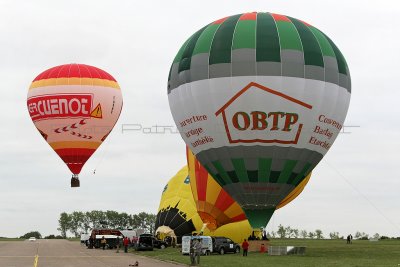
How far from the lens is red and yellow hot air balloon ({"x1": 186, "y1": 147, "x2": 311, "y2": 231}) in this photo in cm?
5297

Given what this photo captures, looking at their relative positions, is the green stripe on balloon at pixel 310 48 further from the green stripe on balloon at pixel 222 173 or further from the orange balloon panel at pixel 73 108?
the orange balloon panel at pixel 73 108

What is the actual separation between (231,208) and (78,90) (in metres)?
16.8

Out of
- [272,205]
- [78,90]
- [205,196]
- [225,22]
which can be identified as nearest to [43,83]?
[78,90]

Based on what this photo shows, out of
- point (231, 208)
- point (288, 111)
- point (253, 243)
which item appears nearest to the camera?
point (288, 111)

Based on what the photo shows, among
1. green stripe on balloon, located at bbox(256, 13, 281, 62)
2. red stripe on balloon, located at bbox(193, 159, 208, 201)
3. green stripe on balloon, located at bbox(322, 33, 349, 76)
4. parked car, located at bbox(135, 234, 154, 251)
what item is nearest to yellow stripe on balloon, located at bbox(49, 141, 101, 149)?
parked car, located at bbox(135, 234, 154, 251)

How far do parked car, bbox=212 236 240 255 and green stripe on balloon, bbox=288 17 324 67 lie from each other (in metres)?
14.4

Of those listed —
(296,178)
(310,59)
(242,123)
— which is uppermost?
(310,59)

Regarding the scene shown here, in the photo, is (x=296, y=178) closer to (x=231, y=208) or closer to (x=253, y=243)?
(x=253, y=243)

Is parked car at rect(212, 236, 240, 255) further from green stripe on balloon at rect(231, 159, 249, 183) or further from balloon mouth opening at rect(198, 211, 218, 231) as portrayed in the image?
green stripe on balloon at rect(231, 159, 249, 183)

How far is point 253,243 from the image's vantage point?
45.6 m

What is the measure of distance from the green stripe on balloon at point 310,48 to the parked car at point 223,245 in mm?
14427

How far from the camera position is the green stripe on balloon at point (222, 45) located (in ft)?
139

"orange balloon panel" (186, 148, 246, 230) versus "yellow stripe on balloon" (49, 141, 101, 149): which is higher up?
"yellow stripe on balloon" (49, 141, 101, 149)

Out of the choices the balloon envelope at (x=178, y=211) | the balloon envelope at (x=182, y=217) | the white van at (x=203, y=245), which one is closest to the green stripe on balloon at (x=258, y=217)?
the white van at (x=203, y=245)
